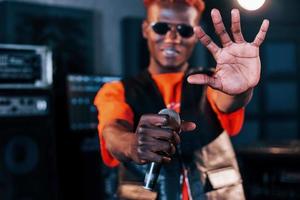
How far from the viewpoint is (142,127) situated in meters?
0.87

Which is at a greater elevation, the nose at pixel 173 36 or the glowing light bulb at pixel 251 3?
the glowing light bulb at pixel 251 3

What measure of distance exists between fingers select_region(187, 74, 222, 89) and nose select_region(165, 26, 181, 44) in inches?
9.4

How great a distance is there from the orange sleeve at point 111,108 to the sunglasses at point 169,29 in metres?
0.15

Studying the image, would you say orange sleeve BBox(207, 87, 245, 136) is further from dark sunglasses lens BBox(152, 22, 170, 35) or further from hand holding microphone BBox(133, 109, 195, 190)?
hand holding microphone BBox(133, 109, 195, 190)

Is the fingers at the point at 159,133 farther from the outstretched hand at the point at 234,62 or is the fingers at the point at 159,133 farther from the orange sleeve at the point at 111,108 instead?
the orange sleeve at the point at 111,108

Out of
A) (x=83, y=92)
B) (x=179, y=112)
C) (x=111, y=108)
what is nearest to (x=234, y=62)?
(x=179, y=112)

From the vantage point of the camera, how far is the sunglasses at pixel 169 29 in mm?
1146

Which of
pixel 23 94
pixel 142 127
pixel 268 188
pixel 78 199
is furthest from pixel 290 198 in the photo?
pixel 142 127

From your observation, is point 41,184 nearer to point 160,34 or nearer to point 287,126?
point 160,34

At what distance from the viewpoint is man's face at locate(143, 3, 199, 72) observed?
1150 millimetres

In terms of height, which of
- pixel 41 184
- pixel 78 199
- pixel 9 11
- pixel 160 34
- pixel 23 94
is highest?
pixel 9 11

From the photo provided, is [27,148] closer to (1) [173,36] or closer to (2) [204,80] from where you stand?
(1) [173,36]

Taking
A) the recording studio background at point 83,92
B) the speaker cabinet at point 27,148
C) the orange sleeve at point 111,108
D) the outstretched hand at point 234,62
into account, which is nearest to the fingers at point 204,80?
the outstretched hand at point 234,62

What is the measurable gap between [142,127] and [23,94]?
111cm
